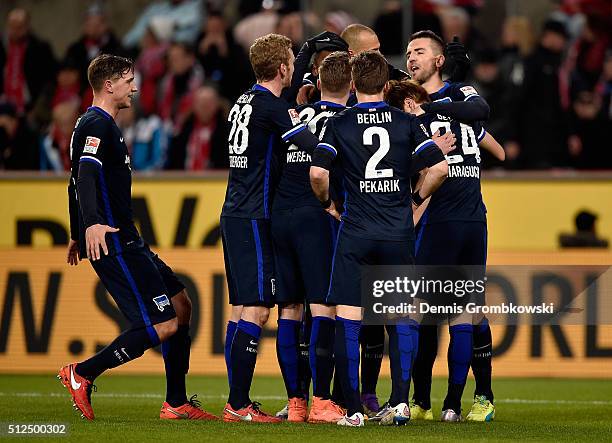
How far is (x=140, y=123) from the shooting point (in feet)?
51.8

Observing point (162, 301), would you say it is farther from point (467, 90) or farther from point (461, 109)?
point (467, 90)

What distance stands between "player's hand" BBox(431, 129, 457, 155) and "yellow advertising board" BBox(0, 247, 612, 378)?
395 centimetres

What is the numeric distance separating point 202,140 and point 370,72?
715cm

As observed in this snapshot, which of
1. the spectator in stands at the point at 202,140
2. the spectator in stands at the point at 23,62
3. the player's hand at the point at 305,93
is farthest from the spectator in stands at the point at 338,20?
the player's hand at the point at 305,93

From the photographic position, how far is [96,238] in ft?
27.6

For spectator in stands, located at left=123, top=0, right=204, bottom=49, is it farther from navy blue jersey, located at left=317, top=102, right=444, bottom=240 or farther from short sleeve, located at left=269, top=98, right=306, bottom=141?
navy blue jersey, located at left=317, top=102, right=444, bottom=240

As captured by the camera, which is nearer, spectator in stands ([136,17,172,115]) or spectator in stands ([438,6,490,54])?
spectator in stands ([438,6,490,54])

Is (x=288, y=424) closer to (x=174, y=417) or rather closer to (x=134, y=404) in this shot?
(x=174, y=417)

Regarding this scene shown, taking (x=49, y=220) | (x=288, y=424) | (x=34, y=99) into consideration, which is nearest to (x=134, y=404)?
(x=288, y=424)

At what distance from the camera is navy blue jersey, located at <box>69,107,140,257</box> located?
8570 millimetres

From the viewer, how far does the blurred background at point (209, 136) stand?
511 inches

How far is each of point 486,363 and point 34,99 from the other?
856 centimetres

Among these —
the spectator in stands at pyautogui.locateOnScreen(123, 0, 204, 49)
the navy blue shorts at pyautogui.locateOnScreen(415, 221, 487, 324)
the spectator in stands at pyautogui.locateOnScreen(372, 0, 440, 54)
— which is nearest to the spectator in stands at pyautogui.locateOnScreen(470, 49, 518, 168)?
the spectator in stands at pyautogui.locateOnScreen(372, 0, 440, 54)

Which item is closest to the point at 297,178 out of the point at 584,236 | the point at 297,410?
the point at 297,410
